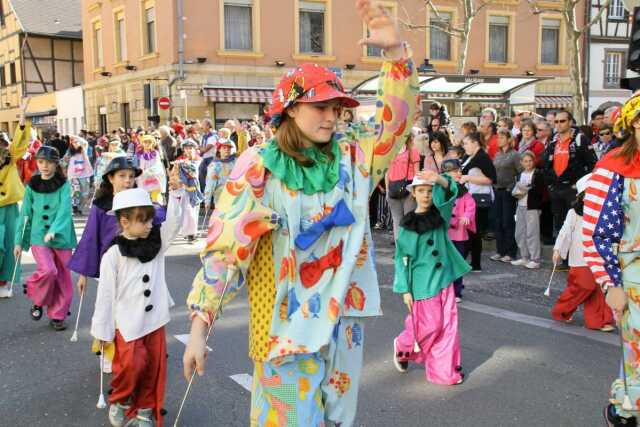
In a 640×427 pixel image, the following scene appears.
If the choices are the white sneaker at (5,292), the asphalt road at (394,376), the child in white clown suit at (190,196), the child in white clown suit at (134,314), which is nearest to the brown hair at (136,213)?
the child in white clown suit at (134,314)

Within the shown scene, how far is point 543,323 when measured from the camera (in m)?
6.50

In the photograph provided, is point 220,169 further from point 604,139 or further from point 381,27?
point 381,27

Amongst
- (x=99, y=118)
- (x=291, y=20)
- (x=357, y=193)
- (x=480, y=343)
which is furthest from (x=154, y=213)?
(x=99, y=118)

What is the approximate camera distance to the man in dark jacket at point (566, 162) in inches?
361

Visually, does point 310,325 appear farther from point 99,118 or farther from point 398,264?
point 99,118

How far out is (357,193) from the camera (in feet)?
8.38

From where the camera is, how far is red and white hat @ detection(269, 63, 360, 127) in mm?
2453

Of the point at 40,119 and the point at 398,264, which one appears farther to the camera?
the point at 40,119

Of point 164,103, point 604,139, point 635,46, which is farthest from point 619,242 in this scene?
point 164,103

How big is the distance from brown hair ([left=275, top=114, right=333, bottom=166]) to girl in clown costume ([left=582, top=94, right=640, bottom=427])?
5.66 feet

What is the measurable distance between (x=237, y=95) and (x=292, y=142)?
24718 millimetres

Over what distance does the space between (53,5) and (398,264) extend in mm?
45378

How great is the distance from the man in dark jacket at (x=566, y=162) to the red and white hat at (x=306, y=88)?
292 inches

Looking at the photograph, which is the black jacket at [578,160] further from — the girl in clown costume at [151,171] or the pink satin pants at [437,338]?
the girl in clown costume at [151,171]
